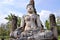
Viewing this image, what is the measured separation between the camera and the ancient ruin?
9.41 m

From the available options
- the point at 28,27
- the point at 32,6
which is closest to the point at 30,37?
the point at 28,27

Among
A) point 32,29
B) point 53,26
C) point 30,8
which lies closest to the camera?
point 53,26

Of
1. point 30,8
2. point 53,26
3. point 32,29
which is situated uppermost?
point 30,8

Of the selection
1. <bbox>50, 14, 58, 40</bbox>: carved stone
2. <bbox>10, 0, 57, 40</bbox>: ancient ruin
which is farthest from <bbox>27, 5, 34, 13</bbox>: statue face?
<bbox>50, 14, 58, 40</bbox>: carved stone

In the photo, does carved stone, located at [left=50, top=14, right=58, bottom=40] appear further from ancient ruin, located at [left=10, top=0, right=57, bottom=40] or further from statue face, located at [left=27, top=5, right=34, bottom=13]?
statue face, located at [left=27, top=5, right=34, bottom=13]

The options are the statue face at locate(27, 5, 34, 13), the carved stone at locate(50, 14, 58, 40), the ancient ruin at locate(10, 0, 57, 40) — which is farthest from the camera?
the statue face at locate(27, 5, 34, 13)

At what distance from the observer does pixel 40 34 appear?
372 inches

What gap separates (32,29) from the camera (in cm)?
995

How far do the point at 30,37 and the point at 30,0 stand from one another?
2.19 metres

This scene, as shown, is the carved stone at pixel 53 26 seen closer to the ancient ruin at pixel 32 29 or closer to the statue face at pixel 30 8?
the ancient ruin at pixel 32 29

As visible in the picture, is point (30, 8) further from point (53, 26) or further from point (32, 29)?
point (53, 26)

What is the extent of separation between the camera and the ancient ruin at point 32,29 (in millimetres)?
9414

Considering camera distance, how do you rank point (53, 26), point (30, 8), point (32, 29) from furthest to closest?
point (30, 8)
point (32, 29)
point (53, 26)

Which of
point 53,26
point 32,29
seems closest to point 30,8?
point 32,29
